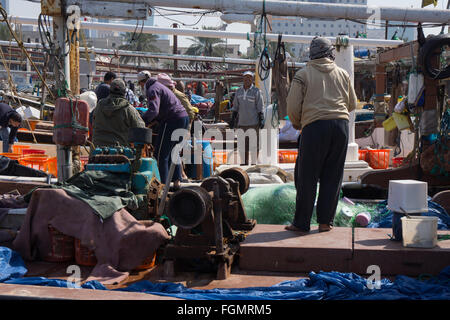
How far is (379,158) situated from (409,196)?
681cm

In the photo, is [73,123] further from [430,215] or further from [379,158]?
[379,158]

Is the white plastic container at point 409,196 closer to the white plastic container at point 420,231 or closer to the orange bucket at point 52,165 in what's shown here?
the white plastic container at point 420,231

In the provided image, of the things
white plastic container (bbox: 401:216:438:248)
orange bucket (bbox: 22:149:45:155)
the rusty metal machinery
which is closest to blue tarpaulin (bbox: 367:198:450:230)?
white plastic container (bbox: 401:216:438:248)

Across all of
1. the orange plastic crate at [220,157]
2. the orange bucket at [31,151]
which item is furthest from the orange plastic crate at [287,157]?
the orange bucket at [31,151]

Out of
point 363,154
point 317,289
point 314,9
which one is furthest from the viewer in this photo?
point 363,154

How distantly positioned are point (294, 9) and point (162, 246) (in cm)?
572

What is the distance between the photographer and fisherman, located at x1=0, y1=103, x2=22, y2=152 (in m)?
11.1

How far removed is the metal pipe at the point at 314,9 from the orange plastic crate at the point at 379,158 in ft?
9.42

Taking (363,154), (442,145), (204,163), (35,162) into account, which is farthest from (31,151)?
(442,145)

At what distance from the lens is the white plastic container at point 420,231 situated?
187 inches

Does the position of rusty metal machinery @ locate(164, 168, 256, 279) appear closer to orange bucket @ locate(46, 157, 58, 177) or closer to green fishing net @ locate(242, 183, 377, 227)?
green fishing net @ locate(242, 183, 377, 227)

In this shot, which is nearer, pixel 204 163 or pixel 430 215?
pixel 430 215

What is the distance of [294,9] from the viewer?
9500mm

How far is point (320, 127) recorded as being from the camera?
5.19 metres
